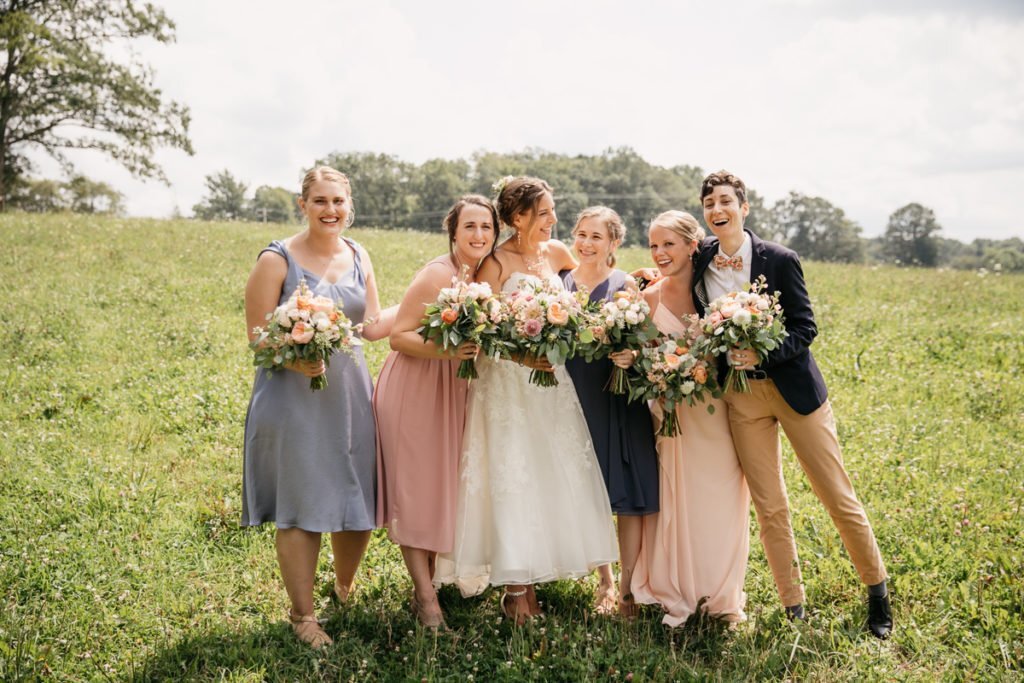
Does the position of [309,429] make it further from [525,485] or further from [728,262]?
[728,262]

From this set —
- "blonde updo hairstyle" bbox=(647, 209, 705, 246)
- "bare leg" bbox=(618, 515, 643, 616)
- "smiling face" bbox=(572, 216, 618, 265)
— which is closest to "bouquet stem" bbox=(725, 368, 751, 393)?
"blonde updo hairstyle" bbox=(647, 209, 705, 246)

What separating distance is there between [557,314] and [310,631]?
8.75 feet

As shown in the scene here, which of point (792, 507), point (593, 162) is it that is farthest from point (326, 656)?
point (593, 162)

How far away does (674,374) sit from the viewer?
4.62 metres

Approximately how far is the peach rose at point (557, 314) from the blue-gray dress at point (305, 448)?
1381 mm

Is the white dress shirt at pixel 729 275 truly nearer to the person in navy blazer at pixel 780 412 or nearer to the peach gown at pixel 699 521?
the person in navy blazer at pixel 780 412

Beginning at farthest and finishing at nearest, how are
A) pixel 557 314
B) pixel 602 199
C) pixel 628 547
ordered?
pixel 602 199 → pixel 628 547 → pixel 557 314

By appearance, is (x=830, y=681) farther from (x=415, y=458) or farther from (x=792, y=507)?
(x=415, y=458)

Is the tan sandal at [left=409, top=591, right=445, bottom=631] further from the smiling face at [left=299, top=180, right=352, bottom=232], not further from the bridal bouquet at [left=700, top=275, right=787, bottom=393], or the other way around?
the smiling face at [left=299, top=180, right=352, bottom=232]

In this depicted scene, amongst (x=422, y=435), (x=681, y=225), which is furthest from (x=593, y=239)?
(x=422, y=435)

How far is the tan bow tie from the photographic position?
4.96 m

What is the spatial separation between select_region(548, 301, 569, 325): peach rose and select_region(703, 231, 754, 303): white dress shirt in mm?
1194

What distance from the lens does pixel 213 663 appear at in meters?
4.36

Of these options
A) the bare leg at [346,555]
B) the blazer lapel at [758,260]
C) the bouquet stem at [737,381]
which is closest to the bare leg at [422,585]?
the bare leg at [346,555]
